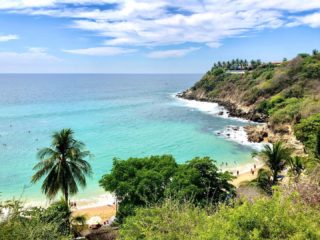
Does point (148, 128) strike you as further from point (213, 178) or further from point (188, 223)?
point (188, 223)

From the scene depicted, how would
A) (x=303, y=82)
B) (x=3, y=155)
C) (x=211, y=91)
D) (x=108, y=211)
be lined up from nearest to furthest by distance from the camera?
(x=108, y=211) < (x=3, y=155) < (x=303, y=82) < (x=211, y=91)

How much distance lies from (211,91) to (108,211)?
81.0 m

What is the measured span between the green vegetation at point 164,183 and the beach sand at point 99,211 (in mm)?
8655

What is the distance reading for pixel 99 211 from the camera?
31750 millimetres

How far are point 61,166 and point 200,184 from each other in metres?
9.76

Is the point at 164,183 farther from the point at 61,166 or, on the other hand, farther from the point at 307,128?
the point at 307,128

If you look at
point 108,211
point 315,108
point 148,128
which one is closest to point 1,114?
point 148,128

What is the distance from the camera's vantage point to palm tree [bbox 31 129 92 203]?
22547mm

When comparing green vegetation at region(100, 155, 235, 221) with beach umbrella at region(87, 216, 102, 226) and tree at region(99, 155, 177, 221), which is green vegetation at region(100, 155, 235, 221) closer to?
tree at region(99, 155, 177, 221)

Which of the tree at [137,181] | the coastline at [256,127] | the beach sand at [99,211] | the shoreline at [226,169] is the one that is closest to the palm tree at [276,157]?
the tree at [137,181]

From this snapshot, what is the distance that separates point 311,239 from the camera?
8.94 m

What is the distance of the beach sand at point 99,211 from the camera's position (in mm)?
30734

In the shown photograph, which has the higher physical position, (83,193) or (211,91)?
(211,91)

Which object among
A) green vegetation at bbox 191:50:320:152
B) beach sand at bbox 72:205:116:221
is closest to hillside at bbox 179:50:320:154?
green vegetation at bbox 191:50:320:152
